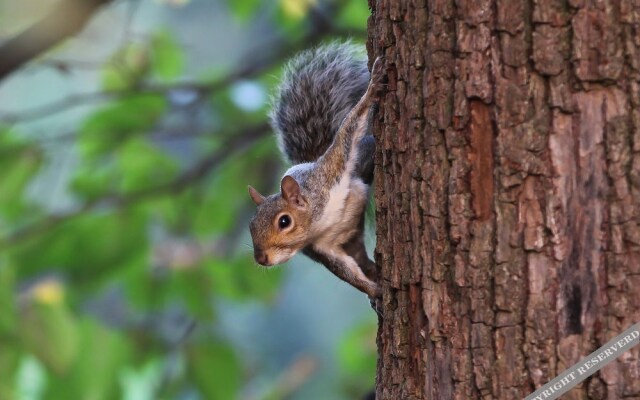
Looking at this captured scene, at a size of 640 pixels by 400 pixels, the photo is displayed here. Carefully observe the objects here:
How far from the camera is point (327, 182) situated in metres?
1.83

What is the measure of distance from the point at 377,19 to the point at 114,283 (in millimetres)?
1867

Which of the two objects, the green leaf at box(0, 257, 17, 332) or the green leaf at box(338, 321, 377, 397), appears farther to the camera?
the green leaf at box(338, 321, 377, 397)

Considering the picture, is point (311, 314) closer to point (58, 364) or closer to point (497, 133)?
point (58, 364)

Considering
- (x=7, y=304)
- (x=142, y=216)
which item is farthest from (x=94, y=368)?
(x=142, y=216)

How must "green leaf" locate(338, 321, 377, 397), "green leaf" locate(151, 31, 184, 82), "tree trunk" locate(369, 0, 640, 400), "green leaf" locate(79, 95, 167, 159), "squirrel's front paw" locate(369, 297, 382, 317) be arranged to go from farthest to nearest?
"green leaf" locate(338, 321, 377, 397) → "green leaf" locate(151, 31, 184, 82) → "green leaf" locate(79, 95, 167, 159) → "squirrel's front paw" locate(369, 297, 382, 317) → "tree trunk" locate(369, 0, 640, 400)

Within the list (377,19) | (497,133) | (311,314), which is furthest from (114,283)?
(311,314)

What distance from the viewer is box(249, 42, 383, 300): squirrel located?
1767 millimetres

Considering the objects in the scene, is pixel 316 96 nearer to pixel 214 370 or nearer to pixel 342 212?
pixel 342 212

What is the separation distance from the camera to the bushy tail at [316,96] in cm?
193

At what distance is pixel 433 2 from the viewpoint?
120 centimetres

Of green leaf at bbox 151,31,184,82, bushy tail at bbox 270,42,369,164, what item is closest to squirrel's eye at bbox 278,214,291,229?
bushy tail at bbox 270,42,369,164

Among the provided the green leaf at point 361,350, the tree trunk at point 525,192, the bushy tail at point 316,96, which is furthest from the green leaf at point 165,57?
the tree trunk at point 525,192

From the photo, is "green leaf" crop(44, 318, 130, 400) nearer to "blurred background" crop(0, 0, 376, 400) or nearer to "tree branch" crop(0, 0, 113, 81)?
"blurred background" crop(0, 0, 376, 400)

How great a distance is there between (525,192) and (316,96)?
940mm
